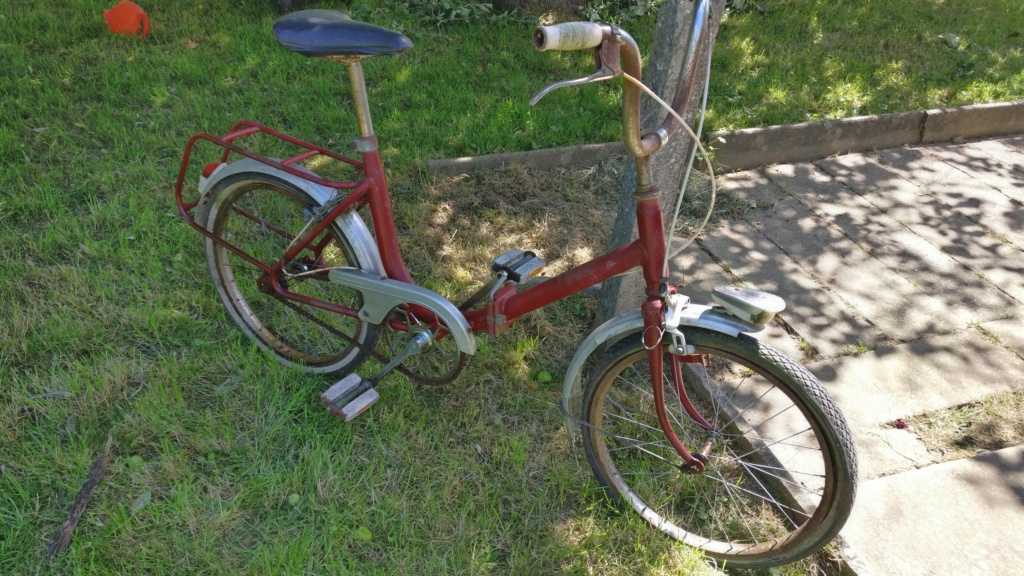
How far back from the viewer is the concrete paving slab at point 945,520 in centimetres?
226

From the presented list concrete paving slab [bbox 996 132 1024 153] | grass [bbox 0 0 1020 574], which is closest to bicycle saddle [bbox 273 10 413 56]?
grass [bbox 0 0 1020 574]

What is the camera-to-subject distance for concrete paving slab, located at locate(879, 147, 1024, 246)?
405cm

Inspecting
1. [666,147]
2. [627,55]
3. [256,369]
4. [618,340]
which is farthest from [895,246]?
[256,369]

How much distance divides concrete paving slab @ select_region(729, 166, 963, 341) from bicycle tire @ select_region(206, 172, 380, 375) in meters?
2.29

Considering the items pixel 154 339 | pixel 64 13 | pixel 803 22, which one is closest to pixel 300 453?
pixel 154 339

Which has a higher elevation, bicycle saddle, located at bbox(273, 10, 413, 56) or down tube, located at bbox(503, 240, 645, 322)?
bicycle saddle, located at bbox(273, 10, 413, 56)

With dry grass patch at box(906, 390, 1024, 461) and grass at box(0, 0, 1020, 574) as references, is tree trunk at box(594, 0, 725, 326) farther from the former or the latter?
dry grass patch at box(906, 390, 1024, 461)

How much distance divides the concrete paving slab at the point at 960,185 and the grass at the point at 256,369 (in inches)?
50.2

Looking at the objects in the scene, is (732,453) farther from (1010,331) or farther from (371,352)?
(1010,331)

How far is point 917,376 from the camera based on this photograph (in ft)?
9.78

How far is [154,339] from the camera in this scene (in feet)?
9.96

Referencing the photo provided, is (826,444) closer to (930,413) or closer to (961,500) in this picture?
(961,500)

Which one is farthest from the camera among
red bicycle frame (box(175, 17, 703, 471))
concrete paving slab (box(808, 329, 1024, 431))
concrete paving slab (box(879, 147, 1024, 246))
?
concrete paving slab (box(879, 147, 1024, 246))

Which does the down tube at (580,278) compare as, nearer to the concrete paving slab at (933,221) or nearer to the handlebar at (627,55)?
the handlebar at (627,55)
